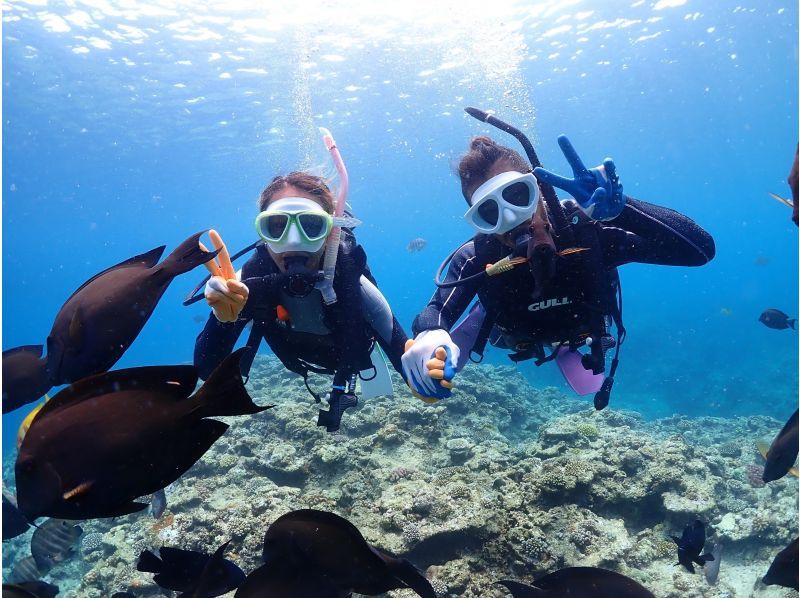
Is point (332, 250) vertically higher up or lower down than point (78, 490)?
higher up

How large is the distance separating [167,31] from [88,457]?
21.2m

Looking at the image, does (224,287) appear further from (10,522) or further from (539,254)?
(539,254)

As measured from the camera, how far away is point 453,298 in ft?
13.6

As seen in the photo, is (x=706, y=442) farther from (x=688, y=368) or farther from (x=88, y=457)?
(x=688, y=368)

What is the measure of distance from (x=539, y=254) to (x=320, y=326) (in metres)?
2.17

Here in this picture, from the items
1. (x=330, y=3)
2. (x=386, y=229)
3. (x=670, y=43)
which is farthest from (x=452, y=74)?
(x=386, y=229)

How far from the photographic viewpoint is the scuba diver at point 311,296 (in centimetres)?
401

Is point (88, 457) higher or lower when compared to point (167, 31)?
lower

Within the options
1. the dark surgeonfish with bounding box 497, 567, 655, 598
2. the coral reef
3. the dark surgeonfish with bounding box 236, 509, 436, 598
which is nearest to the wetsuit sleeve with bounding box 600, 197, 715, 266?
the coral reef

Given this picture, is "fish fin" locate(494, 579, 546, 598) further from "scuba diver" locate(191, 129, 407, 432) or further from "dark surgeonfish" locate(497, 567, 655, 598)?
"scuba diver" locate(191, 129, 407, 432)

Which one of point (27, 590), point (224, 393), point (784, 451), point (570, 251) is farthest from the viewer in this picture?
point (570, 251)

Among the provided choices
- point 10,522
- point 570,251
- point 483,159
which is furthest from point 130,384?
point 483,159

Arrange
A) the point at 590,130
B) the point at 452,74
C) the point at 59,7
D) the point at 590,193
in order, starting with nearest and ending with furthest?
the point at 590,193 → the point at 59,7 → the point at 452,74 → the point at 590,130

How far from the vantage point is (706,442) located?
11.7 m
